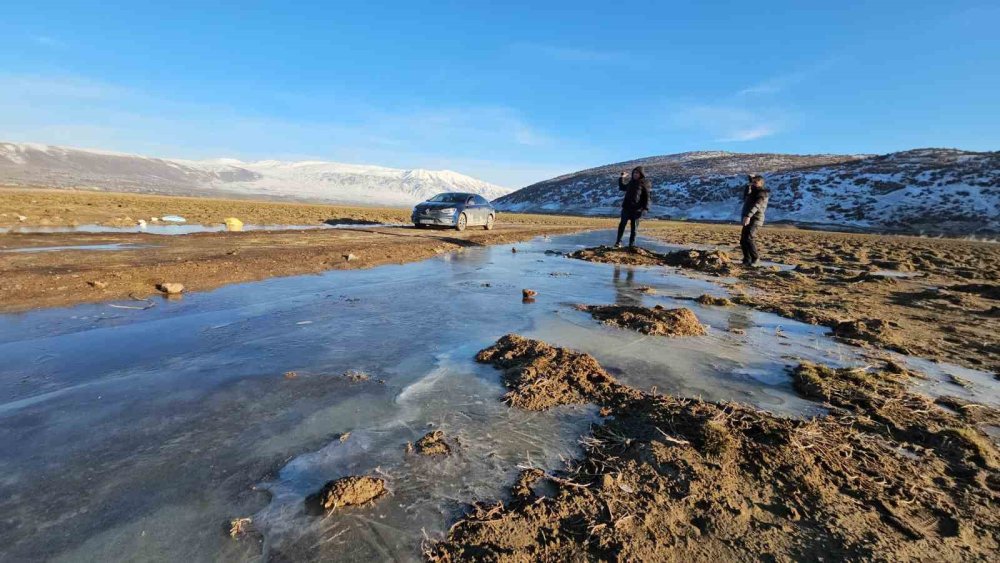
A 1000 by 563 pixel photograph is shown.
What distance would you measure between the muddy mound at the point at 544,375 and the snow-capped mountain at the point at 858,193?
36899mm

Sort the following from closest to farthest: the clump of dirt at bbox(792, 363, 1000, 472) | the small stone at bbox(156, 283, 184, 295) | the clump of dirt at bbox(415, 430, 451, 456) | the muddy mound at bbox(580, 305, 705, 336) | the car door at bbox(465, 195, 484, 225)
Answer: the clump of dirt at bbox(415, 430, 451, 456) < the clump of dirt at bbox(792, 363, 1000, 472) < the muddy mound at bbox(580, 305, 705, 336) < the small stone at bbox(156, 283, 184, 295) < the car door at bbox(465, 195, 484, 225)

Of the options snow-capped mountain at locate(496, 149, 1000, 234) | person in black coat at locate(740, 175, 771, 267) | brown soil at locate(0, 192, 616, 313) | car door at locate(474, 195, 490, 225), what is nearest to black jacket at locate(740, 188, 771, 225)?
person in black coat at locate(740, 175, 771, 267)

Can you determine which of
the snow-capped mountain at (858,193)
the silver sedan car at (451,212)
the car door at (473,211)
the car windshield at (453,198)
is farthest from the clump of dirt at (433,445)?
the snow-capped mountain at (858,193)

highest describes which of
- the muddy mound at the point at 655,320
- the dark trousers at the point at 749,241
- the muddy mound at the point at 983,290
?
the dark trousers at the point at 749,241

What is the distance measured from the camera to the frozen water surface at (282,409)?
5.67 ft

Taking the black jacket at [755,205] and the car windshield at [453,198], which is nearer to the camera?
the black jacket at [755,205]

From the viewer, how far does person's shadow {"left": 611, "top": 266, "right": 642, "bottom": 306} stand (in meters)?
6.02

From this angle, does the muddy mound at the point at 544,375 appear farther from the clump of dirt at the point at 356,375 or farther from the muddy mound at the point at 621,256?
the muddy mound at the point at 621,256

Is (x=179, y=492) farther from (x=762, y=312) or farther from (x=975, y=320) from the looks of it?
(x=975, y=320)

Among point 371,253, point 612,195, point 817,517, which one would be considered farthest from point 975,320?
point 612,195

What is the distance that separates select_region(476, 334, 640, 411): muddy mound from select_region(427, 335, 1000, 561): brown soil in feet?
0.20

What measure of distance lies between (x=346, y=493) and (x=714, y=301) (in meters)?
5.63

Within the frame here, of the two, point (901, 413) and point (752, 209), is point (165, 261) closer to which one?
point (901, 413)

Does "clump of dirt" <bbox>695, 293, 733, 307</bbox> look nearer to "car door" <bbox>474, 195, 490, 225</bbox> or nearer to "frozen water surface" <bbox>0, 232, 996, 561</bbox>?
"frozen water surface" <bbox>0, 232, 996, 561</bbox>
